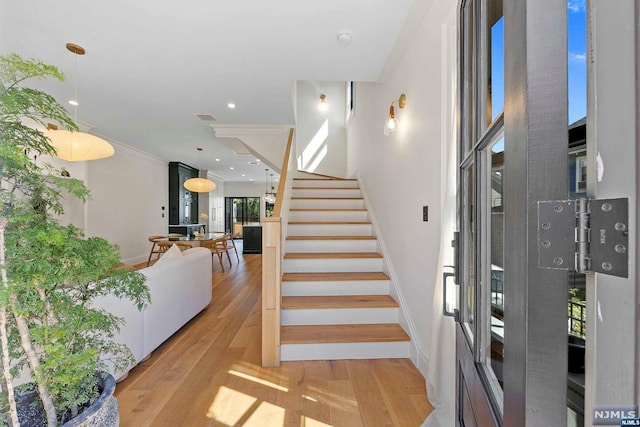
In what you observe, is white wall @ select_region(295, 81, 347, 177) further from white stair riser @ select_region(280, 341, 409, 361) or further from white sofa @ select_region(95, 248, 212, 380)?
white stair riser @ select_region(280, 341, 409, 361)

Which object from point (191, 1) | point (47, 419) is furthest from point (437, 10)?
point (47, 419)

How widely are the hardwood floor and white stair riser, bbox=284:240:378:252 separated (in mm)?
1114

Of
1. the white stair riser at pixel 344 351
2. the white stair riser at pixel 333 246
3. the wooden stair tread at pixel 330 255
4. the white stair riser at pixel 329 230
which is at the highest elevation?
the white stair riser at pixel 329 230

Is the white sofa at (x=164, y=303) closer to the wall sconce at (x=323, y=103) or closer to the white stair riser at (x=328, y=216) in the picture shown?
the white stair riser at (x=328, y=216)

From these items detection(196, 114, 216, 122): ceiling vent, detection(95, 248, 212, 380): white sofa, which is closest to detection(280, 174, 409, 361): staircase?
detection(95, 248, 212, 380): white sofa

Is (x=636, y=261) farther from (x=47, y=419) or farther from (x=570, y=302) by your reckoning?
(x=47, y=419)

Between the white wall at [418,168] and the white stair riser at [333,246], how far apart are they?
232 millimetres

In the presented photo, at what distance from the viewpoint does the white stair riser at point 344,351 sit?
228cm

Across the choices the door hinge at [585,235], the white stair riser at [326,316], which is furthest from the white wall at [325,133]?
the door hinge at [585,235]

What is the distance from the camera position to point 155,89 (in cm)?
346

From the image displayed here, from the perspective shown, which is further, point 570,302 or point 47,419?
point 47,419

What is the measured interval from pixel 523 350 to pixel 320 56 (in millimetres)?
2901

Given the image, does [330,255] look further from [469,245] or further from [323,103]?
[323,103]

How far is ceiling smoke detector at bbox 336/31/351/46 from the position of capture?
2.39 meters
